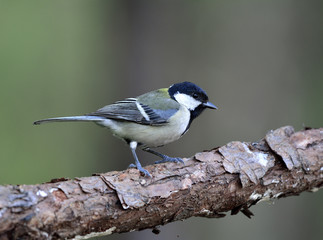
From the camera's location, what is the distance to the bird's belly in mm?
2615

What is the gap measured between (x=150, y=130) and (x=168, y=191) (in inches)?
29.5

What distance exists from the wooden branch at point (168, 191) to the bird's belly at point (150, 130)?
490mm

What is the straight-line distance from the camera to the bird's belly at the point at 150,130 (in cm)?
262

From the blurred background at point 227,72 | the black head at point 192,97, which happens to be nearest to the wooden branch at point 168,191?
the black head at point 192,97

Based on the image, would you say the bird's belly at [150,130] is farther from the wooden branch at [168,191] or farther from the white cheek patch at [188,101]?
the wooden branch at [168,191]

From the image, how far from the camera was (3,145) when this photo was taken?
5328mm

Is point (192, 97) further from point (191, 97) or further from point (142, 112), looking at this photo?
point (142, 112)

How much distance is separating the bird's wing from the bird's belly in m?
0.04

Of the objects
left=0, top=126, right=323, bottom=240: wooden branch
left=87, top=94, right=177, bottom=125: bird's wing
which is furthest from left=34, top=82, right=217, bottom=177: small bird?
left=0, top=126, right=323, bottom=240: wooden branch

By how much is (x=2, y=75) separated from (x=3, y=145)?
105cm

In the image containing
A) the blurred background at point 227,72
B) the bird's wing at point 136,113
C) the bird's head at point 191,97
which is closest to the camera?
the bird's wing at point 136,113

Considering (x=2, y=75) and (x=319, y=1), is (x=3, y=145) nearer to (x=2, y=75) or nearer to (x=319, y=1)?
(x=2, y=75)

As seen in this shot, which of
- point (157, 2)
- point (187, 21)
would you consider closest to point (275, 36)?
point (187, 21)

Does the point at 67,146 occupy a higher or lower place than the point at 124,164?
lower
